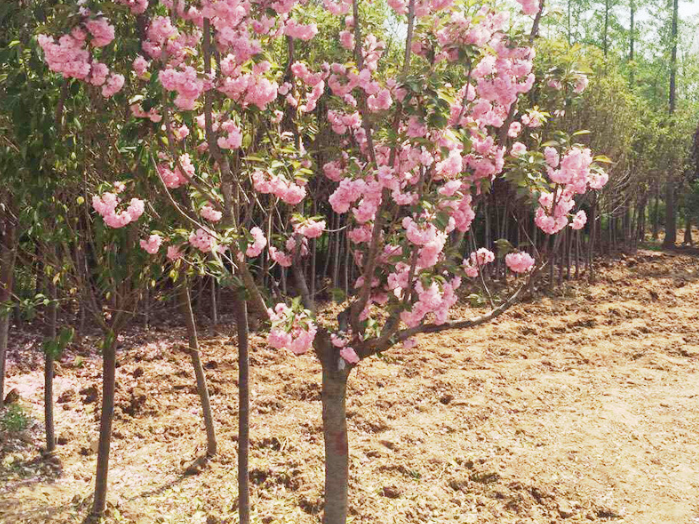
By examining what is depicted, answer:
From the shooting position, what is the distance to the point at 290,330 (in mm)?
3117

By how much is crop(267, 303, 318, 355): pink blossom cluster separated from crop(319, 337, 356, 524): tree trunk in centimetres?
55

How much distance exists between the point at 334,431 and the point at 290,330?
919 mm

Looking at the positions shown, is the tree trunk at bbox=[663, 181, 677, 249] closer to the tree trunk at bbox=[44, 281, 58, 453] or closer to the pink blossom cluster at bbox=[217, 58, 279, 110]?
the tree trunk at bbox=[44, 281, 58, 453]

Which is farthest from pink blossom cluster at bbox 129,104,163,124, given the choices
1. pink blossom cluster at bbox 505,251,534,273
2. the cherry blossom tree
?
pink blossom cluster at bbox 505,251,534,273

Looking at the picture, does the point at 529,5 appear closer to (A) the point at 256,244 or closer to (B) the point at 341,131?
(B) the point at 341,131

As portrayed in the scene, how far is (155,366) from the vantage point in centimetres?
739

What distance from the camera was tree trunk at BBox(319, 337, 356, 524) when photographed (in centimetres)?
362

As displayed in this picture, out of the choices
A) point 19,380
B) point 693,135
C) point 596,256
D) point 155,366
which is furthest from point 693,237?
point 19,380

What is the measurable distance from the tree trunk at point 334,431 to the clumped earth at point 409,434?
78cm

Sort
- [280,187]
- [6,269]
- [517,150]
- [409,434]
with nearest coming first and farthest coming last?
[280,187]
[517,150]
[6,269]
[409,434]

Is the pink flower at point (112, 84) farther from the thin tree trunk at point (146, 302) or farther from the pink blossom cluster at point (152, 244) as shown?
the thin tree trunk at point (146, 302)

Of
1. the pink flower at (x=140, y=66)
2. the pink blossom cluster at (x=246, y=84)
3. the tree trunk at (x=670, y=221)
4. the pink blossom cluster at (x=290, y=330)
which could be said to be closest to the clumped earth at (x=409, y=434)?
the pink blossom cluster at (x=290, y=330)

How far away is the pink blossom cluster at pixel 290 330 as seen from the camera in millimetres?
2992

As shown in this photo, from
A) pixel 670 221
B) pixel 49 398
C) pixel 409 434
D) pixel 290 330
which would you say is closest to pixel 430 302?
pixel 290 330
